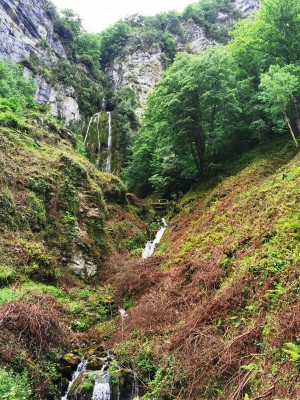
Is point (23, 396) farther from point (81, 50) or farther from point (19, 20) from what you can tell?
point (81, 50)

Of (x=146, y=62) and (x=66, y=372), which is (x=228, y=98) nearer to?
(x=66, y=372)

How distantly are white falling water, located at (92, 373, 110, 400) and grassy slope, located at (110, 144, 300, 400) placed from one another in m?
0.61

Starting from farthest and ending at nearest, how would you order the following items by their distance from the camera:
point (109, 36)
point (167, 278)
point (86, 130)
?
point (109, 36)
point (86, 130)
point (167, 278)

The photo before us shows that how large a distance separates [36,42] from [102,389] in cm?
3906

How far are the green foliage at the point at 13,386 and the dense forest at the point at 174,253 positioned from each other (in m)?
0.04

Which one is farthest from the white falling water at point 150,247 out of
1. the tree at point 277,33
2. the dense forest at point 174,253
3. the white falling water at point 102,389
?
the tree at point 277,33

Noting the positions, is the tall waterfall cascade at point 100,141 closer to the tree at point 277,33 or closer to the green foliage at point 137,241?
the green foliage at point 137,241

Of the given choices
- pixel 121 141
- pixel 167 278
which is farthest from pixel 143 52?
pixel 167 278

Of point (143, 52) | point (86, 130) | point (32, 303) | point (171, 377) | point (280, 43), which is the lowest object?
point (171, 377)

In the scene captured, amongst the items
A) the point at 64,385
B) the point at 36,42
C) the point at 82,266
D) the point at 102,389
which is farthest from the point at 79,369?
the point at 36,42

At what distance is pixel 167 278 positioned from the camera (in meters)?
9.21

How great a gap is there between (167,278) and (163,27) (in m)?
61.1

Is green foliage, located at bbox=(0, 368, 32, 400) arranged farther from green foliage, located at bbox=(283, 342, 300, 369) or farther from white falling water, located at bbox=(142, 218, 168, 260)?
white falling water, located at bbox=(142, 218, 168, 260)

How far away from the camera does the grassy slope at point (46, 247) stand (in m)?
6.18
